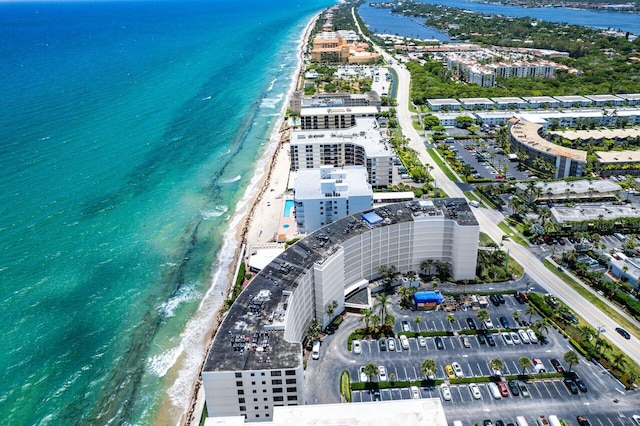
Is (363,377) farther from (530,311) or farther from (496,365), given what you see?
(530,311)

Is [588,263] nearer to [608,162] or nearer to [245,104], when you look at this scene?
[608,162]

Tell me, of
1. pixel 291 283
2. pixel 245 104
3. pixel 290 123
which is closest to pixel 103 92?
pixel 245 104

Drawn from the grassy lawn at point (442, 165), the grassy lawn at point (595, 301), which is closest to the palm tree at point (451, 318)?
the grassy lawn at point (595, 301)

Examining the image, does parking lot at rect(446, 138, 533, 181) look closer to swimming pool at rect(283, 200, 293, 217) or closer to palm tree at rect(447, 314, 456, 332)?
swimming pool at rect(283, 200, 293, 217)

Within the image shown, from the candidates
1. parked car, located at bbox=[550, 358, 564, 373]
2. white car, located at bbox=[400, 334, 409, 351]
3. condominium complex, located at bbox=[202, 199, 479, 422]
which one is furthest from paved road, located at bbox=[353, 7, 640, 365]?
white car, located at bbox=[400, 334, 409, 351]

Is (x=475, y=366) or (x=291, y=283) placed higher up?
(x=291, y=283)

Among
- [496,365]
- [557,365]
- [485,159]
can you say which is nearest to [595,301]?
[557,365]

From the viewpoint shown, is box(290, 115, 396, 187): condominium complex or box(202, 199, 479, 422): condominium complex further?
box(290, 115, 396, 187): condominium complex
